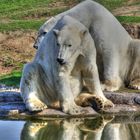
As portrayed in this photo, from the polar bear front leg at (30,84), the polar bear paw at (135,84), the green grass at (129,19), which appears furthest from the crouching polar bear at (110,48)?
the green grass at (129,19)

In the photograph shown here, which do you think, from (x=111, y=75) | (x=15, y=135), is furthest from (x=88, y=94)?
(x=15, y=135)

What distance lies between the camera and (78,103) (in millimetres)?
14070

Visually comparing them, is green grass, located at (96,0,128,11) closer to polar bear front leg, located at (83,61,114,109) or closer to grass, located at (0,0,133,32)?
grass, located at (0,0,133,32)

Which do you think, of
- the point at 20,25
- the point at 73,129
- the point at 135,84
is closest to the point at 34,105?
the point at 73,129

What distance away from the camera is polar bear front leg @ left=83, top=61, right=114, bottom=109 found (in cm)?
1383

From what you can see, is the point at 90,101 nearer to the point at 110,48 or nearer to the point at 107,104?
the point at 107,104

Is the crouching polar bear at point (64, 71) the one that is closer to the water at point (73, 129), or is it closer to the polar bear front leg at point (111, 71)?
the water at point (73, 129)

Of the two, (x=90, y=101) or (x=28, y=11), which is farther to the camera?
(x=28, y=11)

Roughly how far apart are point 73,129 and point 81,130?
0.49 ft

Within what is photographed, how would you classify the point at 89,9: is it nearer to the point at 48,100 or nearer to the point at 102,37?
the point at 102,37

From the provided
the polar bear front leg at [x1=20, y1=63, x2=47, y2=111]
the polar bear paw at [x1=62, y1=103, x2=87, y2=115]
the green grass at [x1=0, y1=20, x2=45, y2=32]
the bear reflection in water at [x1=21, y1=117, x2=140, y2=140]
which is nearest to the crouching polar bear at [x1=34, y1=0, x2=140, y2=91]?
the polar bear front leg at [x1=20, y1=63, x2=47, y2=111]

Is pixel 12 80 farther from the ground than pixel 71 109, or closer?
closer

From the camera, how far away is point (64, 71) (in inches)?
537

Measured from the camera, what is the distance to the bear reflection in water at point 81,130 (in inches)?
465
